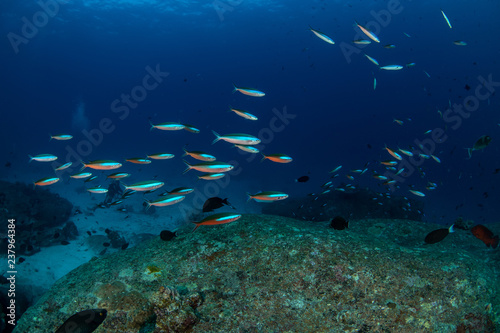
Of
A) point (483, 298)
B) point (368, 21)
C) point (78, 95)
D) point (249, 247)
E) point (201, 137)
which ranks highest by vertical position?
point (368, 21)

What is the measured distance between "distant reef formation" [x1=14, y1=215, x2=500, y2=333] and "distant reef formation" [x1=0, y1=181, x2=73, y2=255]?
342 inches

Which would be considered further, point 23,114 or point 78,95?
point 23,114

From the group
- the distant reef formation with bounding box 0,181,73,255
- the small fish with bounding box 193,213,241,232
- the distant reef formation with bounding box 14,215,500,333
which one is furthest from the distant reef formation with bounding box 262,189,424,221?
the distant reef formation with bounding box 0,181,73,255

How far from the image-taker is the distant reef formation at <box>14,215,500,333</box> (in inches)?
121

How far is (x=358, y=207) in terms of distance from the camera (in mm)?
14461

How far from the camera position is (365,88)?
82.4m

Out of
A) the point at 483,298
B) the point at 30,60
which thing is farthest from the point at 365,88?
the point at 30,60

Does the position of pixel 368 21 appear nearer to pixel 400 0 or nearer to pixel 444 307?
pixel 400 0

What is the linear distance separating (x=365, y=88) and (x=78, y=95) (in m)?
120

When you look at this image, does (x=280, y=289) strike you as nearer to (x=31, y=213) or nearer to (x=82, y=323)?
(x=82, y=323)

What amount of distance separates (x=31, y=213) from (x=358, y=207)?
60.4 feet

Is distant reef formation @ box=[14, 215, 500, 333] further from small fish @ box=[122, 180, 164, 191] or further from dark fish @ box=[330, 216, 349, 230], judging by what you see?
small fish @ box=[122, 180, 164, 191]

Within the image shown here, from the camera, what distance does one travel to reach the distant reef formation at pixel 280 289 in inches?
121

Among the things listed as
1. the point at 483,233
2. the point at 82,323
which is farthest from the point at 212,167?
the point at 483,233
